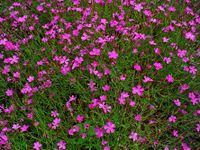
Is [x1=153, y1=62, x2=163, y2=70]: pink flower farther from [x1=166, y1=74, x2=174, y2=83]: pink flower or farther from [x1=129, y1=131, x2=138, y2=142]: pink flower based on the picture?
[x1=129, y1=131, x2=138, y2=142]: pink flower

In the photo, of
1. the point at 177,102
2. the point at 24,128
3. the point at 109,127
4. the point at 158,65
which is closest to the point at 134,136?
the point at 109,127

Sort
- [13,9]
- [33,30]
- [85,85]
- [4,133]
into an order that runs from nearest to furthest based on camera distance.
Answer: [4,133]
[85,85]
[33,30]
[13,9]

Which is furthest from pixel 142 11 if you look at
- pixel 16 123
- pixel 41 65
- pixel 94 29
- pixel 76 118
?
pixel 16 123

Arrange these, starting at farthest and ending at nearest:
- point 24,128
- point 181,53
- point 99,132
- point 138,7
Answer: point 138,7 < point 181,53 < point 24,128 < point 99,132

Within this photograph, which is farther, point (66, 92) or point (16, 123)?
point (66, 92)

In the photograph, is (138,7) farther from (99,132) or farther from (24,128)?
(24,128)

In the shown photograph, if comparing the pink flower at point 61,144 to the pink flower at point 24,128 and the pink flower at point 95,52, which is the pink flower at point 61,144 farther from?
the pink flower at point 95,52

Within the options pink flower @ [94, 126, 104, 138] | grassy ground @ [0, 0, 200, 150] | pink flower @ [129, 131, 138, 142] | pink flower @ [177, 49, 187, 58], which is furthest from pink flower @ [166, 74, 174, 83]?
pink flower @ [94, 126, 104, 138]

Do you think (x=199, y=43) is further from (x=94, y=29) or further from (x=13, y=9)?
(x=13, y=9)
